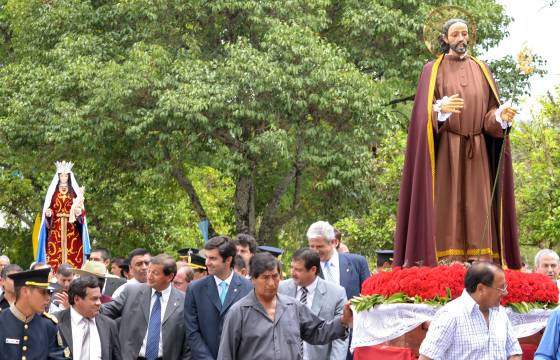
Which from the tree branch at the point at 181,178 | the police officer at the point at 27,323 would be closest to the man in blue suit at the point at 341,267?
the police officer at the point at 27,323

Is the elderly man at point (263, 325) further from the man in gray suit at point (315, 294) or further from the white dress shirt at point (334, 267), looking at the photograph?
the white dress shirt at point (334, 267)

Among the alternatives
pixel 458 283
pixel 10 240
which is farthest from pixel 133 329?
pixel 10 240

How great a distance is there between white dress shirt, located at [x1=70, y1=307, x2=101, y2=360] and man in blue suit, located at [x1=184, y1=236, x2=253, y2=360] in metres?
0.85

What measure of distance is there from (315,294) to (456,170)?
1697 millimetres

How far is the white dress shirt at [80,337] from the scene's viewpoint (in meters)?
11.5

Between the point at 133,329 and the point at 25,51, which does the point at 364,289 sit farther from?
the point at 25,51

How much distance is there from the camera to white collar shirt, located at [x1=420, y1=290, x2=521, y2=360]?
8430 mm

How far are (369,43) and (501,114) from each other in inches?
735

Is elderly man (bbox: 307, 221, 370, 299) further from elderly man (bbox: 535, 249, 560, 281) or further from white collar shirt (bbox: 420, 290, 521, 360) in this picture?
white collar shirt (bbox: 420, 290, 521, 360)

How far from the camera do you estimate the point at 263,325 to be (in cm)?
961

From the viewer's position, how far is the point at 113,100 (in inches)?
1053

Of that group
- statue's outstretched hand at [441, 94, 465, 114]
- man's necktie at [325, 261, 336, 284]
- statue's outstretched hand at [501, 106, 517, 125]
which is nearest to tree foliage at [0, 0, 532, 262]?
man's necktie at [325, 261, 336, 284]

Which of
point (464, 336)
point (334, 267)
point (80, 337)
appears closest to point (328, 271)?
point (334, 267)

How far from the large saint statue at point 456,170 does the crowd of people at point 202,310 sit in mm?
1068
